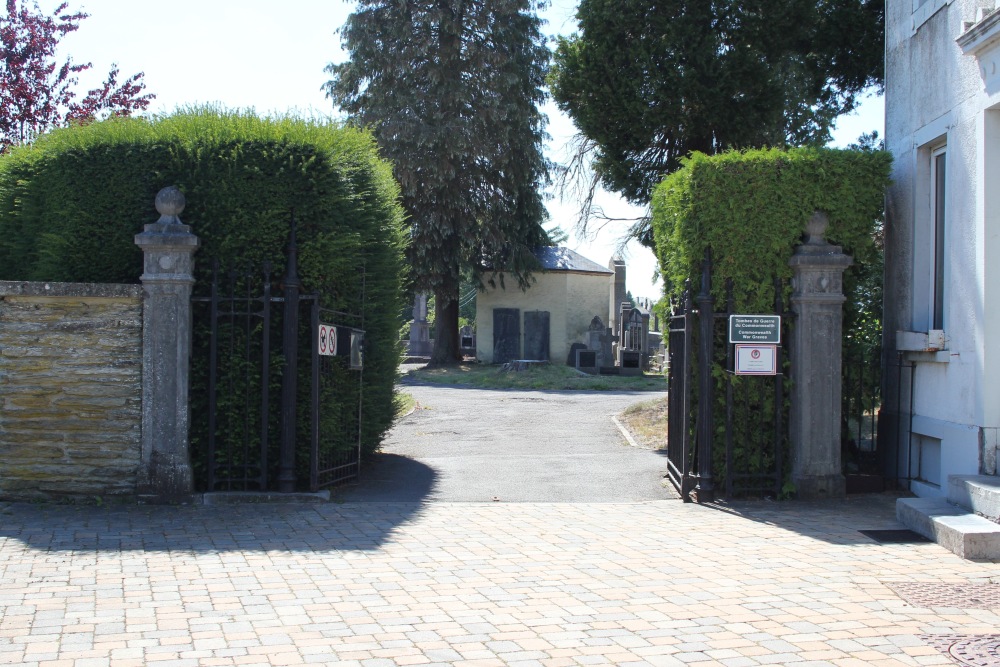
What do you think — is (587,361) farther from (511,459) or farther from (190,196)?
(190,196)

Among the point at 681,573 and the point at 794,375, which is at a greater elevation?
the point at 794,375

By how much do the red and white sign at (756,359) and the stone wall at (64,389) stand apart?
580 cm

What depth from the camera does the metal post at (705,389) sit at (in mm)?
9211

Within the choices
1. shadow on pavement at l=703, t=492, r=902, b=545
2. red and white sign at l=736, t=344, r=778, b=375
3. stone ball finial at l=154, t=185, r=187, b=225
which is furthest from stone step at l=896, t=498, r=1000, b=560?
stone ball finial at l=154, t=185, r=187, b=225

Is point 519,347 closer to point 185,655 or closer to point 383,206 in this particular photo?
point 383,206

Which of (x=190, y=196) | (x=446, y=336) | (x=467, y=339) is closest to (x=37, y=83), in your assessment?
(x=190, y=196)

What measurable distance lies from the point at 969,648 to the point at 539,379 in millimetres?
22526

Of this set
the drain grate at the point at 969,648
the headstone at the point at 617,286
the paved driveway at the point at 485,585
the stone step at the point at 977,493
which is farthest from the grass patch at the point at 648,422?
the headstone at the point at 617,286

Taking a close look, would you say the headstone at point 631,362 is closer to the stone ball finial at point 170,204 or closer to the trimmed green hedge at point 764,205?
the trimmed green hedge at point 764,205

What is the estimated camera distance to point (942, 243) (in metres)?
9.31

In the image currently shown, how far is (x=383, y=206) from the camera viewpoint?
1041cm

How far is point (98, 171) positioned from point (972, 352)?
839cm

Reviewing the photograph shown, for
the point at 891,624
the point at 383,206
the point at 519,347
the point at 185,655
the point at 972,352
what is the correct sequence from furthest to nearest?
the point at 519,347 → the point at 383,206 → the point at 972,352 → the point at 891,624 → the point at 185,655

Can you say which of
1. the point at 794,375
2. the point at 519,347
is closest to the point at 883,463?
the point at 794,375
